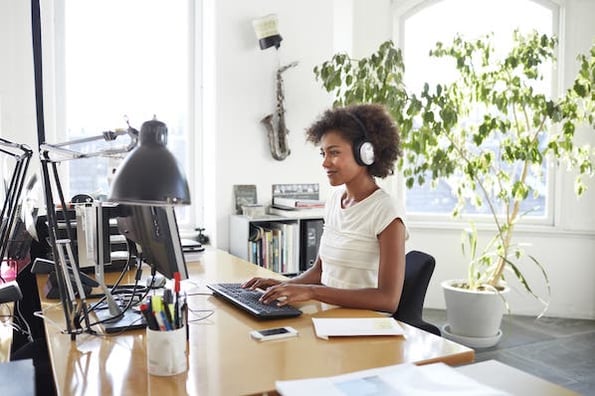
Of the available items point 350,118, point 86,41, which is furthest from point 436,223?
point 86,41

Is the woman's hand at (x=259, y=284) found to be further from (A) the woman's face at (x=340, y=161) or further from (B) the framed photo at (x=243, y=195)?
(B) the framed photo at (x=243, y=195)

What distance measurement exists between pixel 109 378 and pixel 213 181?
2.42 metres

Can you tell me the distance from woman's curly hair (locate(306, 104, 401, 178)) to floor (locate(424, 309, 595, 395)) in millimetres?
1672

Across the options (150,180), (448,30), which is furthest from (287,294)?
(448,30)

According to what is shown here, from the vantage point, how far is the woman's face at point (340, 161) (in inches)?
83.2

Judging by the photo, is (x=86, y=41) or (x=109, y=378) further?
(x=86, y=41)

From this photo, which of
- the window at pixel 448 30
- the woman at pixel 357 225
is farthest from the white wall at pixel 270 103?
the woman at pixel 357 225

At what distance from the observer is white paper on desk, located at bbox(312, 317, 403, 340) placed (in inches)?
59.4

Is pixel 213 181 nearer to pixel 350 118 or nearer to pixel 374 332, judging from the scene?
pixel 350 118

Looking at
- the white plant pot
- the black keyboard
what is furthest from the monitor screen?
the white plant pot

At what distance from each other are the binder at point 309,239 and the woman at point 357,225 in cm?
119

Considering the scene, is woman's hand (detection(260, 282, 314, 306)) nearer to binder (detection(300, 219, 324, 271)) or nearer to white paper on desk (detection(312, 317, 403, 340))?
white paper on desk (detection(312, 317, 403, 340))

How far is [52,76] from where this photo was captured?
341cm

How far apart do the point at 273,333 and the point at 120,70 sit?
2664mm
